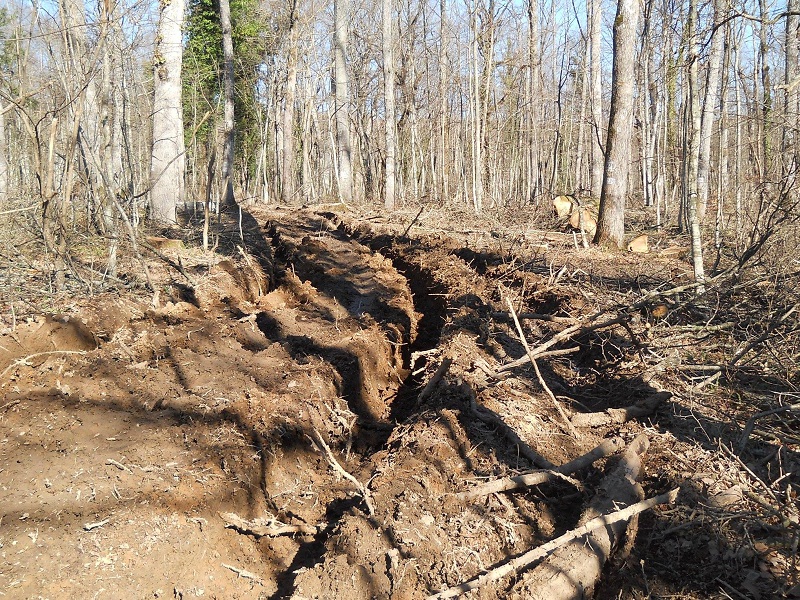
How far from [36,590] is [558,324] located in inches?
190

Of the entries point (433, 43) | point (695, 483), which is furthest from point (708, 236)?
point (433, 43)

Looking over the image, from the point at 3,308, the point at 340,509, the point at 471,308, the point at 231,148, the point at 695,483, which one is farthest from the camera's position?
the point at 231,148

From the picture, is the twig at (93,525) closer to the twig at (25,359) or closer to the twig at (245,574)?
the twig at (245,574)

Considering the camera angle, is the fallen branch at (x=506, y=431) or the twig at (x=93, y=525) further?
the fallen branch at (x=506, y=431)

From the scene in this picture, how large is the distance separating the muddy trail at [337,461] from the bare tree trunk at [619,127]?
4347 millimetres

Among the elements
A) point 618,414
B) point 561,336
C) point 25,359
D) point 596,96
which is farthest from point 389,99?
point 618,414

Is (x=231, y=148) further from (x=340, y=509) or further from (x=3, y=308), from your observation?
(x=340, y=509)

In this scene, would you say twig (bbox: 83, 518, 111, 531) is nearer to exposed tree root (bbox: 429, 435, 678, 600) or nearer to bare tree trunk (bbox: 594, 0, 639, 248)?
exposed tree root (bbox: 429, 435, 678, 600)

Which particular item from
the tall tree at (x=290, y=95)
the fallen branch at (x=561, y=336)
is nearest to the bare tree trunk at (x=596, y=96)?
the fallen branch at (x=561, y=336)

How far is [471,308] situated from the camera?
6.91 metres

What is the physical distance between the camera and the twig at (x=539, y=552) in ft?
9.06

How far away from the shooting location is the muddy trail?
298 cm

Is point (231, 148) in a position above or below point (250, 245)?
above

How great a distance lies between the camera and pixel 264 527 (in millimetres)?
3670
